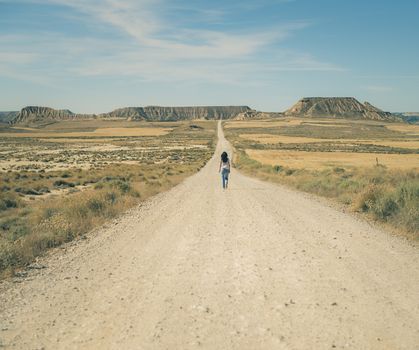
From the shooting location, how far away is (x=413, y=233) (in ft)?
Result: 33.6

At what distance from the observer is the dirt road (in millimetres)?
4938

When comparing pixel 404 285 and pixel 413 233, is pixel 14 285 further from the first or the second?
pixel 413 233

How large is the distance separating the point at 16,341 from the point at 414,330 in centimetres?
488

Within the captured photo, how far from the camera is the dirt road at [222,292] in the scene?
494cm

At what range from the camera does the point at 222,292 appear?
20.7 ft

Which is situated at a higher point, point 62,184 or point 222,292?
point 222,292

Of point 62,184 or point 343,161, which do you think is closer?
point 62,184

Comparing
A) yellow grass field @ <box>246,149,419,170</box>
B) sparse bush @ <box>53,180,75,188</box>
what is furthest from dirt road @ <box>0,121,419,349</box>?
yellow grass field @ <box>246,149,419,170</box>

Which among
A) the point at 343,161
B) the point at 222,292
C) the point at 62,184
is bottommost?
the point at 62,184

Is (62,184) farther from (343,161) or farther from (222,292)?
(343,161)

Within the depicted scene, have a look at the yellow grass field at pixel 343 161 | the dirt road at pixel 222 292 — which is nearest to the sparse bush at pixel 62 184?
the dirt road at pixel 222 292

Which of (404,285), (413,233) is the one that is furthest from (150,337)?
(413,233)

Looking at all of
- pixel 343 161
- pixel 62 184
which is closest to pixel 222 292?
pixel 62 184

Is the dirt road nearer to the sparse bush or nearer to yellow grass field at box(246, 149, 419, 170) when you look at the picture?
the sparse bush
